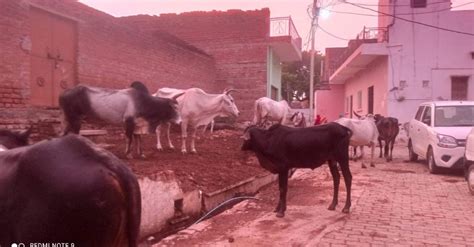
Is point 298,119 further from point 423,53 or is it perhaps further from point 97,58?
point 423,53

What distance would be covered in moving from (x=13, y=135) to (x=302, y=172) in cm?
880

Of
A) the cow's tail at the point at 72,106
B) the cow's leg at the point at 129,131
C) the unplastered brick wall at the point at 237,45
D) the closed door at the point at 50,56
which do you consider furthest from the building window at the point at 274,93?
the cow's tail at the point at 72,106

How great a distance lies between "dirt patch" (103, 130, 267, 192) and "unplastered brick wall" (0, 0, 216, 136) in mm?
2121

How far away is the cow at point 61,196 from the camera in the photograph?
2221 millimetres

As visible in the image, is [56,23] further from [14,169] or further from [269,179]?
[14,169]

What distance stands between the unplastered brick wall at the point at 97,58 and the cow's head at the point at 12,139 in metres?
4.57

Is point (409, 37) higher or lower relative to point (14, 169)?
higher

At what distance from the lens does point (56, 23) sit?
36.7 ft

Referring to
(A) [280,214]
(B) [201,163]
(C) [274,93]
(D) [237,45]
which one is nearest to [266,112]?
(B) [201,163]

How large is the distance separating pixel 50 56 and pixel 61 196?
→ 977cm

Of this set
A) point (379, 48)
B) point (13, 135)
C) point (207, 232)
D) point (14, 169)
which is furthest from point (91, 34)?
point (379, 48)

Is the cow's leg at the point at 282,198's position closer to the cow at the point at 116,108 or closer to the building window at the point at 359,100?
the cow at the point at 116,108

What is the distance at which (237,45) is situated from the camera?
67.6 feet

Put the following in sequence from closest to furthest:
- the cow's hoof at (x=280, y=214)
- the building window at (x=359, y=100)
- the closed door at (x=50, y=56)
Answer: the cow's hoof at (x=280, y=214)
the closed door at (x=50, y=56)
the building window at (x=359, y=100)
